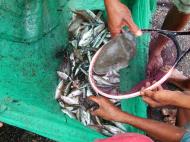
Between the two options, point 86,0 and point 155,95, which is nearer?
point 155,95

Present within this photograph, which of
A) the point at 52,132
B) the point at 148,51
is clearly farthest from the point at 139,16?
the point at 52,132

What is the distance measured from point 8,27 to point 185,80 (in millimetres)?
1159

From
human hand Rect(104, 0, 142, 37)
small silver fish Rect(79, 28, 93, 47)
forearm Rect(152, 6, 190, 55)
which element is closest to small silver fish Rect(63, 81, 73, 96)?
small silver fish Rect(79, 28, 93, 47)

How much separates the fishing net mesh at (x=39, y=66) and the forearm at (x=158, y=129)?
0.37m

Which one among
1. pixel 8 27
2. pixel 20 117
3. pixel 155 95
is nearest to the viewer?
pixel 155 95

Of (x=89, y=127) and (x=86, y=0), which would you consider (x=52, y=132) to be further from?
(x=86, y=0)

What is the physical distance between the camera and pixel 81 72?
2715 mm

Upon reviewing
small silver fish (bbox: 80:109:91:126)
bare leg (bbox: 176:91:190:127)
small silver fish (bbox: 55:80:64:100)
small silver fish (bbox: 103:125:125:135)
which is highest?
small silver fish (bbox: 55:80:64:100)

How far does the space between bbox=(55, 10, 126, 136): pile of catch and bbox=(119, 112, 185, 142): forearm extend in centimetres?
35

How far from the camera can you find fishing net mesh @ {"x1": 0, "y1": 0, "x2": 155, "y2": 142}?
8.23ft

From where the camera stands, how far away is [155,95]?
196 centimetres

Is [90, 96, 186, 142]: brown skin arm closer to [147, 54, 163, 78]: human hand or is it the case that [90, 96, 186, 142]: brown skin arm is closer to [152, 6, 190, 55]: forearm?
[147, 54, 163, 78]: human hand

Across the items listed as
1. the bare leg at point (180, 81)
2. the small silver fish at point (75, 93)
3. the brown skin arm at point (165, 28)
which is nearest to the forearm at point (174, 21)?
the brown skin arm at point (165, 28)

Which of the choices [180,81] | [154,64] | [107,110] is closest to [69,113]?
[107,110]
